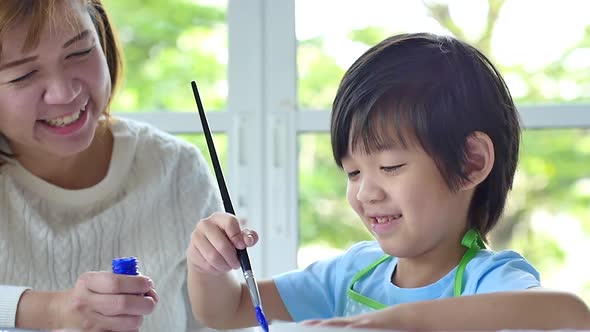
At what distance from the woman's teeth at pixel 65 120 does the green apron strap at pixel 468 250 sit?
630 mm

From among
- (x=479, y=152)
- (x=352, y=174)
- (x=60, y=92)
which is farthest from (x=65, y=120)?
(x=479, y=152)

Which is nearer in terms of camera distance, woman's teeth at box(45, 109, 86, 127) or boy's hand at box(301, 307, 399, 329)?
boy's hand at box(301, 307, 399, 329)

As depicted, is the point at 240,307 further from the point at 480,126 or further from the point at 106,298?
the point at 480,126

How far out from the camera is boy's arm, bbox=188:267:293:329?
1.25 m

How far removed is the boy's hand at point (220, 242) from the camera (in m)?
1.12

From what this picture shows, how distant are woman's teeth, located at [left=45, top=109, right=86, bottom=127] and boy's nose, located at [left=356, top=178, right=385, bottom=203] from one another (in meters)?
0.52

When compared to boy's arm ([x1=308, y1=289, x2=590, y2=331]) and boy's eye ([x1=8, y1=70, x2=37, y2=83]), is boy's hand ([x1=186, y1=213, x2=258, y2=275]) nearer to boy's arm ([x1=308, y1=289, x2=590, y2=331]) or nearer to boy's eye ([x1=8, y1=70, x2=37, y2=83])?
boy's arm ([x1=308, y1=289, x2=590, y2=331])

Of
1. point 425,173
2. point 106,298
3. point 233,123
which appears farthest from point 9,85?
point 233,123

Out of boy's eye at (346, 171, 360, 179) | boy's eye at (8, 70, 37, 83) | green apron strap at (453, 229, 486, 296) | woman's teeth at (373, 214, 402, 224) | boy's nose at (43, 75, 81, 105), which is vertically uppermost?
boy's eye at (8, 70, 37, 83)

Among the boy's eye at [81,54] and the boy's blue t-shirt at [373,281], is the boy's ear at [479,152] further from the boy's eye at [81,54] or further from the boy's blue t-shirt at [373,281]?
the boy's eye at [81,54]

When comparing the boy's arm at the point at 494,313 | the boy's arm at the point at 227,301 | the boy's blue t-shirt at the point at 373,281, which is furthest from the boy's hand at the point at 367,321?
the boy's arm at the point at 227,301

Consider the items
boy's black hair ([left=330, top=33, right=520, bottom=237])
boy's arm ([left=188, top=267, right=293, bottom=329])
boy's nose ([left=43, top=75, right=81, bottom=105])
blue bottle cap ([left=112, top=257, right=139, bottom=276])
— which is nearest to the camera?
blue bottle cap ([left=112, top=257, right=139, bottom=276])

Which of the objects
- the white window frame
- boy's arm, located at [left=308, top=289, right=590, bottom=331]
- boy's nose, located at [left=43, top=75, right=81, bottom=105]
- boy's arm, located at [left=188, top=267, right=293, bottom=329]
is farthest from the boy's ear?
the white window frame

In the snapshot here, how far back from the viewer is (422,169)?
3.64 feet
